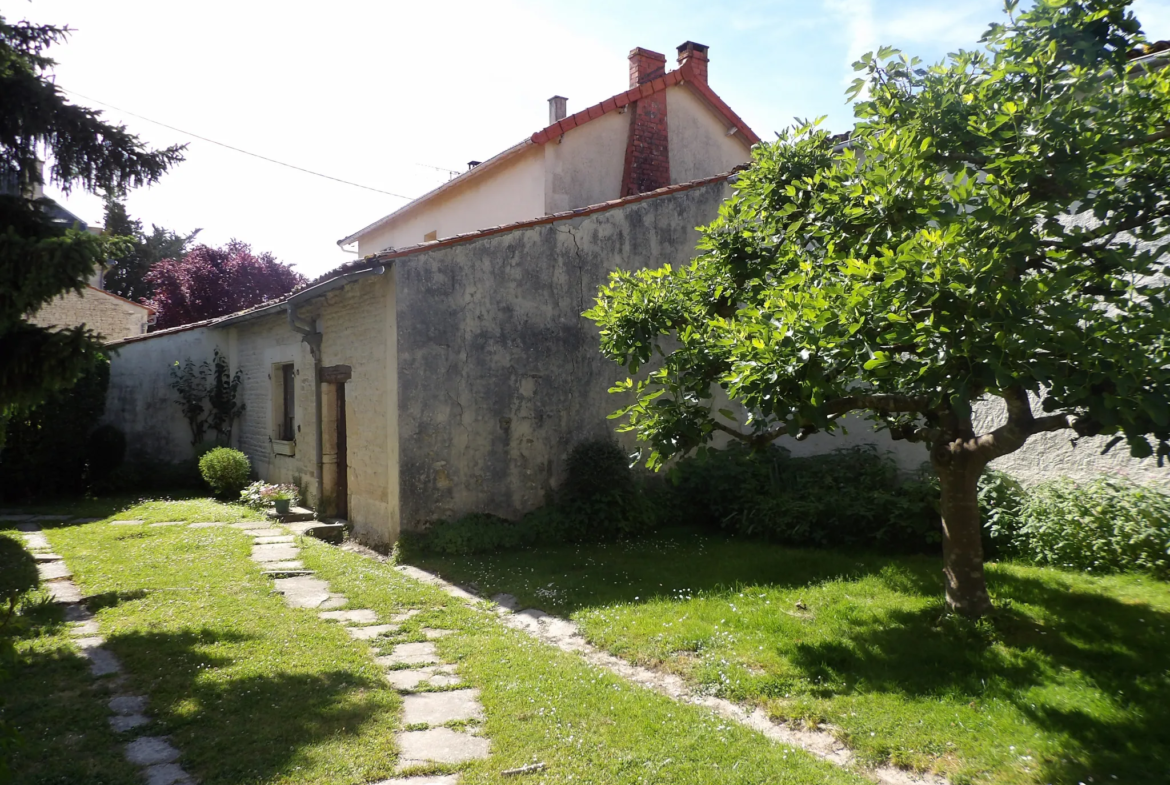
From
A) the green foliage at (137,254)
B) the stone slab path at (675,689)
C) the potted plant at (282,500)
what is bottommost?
the stone slab path at (675,689)

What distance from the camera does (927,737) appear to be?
380 cm

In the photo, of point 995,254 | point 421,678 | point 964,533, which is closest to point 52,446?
point 421,678

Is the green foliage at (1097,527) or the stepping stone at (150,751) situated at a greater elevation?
the green foliage at (1097,527)

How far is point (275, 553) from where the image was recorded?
8664mm

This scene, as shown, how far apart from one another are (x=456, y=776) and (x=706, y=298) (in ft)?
13.0

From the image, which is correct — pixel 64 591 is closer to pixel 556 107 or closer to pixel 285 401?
pixel 285 401

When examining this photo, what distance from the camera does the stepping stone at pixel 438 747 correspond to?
374 centimetres

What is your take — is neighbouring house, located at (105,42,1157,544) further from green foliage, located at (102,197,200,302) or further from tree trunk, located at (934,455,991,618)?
green foliage, located at (102,197,200,302)

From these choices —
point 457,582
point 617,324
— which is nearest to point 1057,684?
point 617,324

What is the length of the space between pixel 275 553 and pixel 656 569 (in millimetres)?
4494

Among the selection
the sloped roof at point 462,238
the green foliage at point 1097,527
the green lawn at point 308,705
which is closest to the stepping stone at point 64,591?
the green lawn at point 308,705

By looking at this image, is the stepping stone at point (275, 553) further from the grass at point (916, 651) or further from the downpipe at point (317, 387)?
the grass at point (916, 651)

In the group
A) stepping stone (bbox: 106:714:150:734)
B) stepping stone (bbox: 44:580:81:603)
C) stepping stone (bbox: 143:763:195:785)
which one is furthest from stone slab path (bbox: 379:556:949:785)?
stepping stone (bbox: 44:580:81:603)

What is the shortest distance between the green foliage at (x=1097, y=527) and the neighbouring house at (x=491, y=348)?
0.42 metres
